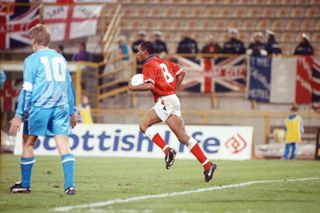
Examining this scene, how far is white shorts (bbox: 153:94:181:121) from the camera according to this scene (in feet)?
48.8

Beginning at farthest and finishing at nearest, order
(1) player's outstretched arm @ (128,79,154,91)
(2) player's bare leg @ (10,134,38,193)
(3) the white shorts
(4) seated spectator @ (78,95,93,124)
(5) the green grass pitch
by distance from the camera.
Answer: (4) seated spectator @ (78,95,93,124) → (3) the white shorts → (1) player's outstretched arm @ (128,79,154,91) → (2) player's bare leg @ (10,134,38,193) → (5) the green grass pitch

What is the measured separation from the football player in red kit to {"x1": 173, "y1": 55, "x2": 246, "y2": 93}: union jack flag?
13.5 m

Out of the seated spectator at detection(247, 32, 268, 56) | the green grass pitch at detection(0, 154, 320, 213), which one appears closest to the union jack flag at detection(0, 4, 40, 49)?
the seated spectator at detection(247, 32, 268, 56)

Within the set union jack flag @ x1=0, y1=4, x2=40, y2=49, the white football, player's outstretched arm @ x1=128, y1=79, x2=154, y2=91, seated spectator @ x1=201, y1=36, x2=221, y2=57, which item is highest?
union jack flag @ x1=0, y1=4, x2=40, y2=49

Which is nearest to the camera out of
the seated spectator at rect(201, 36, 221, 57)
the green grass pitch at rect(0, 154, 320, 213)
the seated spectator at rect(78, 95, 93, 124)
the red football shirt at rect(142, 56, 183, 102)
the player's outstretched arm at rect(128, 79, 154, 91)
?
the green grass pitch at rect(0, 154, 320, 213)

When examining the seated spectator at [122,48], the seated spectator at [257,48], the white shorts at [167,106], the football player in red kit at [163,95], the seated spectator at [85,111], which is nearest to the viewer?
the football player in red kit at [163,95]

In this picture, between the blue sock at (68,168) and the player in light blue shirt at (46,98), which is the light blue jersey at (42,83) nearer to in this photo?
the player in light blue shirt at (46,98)

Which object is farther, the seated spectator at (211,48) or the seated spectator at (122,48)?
the seated spectator at (122,48)

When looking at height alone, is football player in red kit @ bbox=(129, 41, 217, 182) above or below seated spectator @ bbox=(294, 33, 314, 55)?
below

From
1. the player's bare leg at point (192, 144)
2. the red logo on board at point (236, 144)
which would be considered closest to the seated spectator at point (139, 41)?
the red logo on board at point (236, 144)

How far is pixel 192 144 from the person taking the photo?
14.2m

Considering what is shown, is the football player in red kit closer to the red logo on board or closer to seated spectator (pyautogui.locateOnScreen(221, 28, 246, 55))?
the red logo on board

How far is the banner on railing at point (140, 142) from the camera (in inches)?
945

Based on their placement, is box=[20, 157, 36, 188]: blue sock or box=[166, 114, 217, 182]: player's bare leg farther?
box=[166, 114, 217, 182]: player's bare leg
